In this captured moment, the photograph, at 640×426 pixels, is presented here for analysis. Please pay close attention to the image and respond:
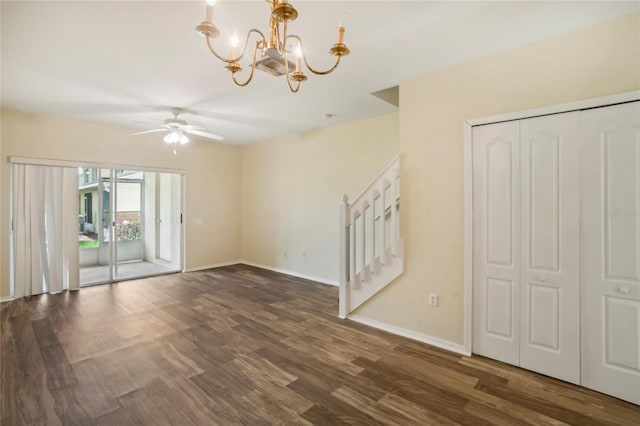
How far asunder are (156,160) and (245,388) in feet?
16.1

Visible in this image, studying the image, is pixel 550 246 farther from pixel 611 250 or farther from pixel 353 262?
pixel 353 262

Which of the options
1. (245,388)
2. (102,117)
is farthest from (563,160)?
(102,117)

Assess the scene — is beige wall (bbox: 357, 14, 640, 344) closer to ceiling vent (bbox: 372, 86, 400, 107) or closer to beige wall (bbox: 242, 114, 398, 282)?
ceiling vent (bbox: 372, 86, 400, 107)

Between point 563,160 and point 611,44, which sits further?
point 563,160

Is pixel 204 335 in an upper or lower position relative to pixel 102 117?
lower

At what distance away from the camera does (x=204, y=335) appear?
3094 millimetres

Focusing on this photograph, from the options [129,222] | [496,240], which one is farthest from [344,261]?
[129,222]

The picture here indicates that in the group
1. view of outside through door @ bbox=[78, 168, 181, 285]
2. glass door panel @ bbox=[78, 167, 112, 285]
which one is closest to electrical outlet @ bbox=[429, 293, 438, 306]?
view of outside through door @ bbox=[78, 168, 181, 285]

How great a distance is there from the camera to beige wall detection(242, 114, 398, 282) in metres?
4.70

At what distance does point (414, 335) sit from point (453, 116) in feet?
7.57

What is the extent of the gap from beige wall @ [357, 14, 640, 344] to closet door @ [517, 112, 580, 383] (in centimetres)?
31

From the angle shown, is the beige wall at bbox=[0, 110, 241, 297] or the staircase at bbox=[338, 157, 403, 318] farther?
the beige wall at bbox=[0, 110, 241, 297]

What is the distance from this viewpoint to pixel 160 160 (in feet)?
18.5

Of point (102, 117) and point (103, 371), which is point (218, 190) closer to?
point (102, 117)
